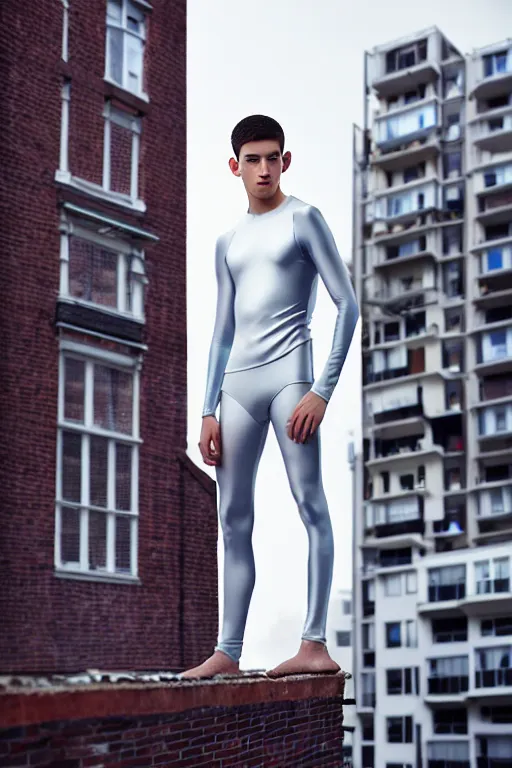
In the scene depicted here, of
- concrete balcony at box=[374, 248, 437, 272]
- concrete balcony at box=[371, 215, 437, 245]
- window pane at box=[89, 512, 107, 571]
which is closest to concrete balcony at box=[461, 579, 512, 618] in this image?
concrete balcony at box=[374, 248, 437, 272]

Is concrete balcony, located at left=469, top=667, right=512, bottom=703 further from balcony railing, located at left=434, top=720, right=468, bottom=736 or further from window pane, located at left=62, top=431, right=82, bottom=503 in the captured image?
window pane, located at left=62, top=431, right=82, bottom=503

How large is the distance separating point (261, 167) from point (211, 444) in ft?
5.20

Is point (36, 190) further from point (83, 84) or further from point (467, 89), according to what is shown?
point (467, 89)

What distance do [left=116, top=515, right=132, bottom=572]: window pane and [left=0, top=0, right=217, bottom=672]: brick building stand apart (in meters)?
0.02

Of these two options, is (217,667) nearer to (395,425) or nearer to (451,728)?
(451,728)

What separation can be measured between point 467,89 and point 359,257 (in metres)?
9.55

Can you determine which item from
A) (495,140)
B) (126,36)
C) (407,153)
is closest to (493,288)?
(495,140)

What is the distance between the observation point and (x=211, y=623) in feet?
52.4

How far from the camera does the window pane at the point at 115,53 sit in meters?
16.6

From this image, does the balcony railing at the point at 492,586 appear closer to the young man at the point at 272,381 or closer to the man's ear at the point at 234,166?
the young man at the point at 272,381

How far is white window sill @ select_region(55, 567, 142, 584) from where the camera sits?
14156mm

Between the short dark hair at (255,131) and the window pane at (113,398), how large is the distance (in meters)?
8.30

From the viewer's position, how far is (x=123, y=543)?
1510 cm

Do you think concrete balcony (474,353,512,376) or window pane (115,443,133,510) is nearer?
window pane (115,443,133,510)
